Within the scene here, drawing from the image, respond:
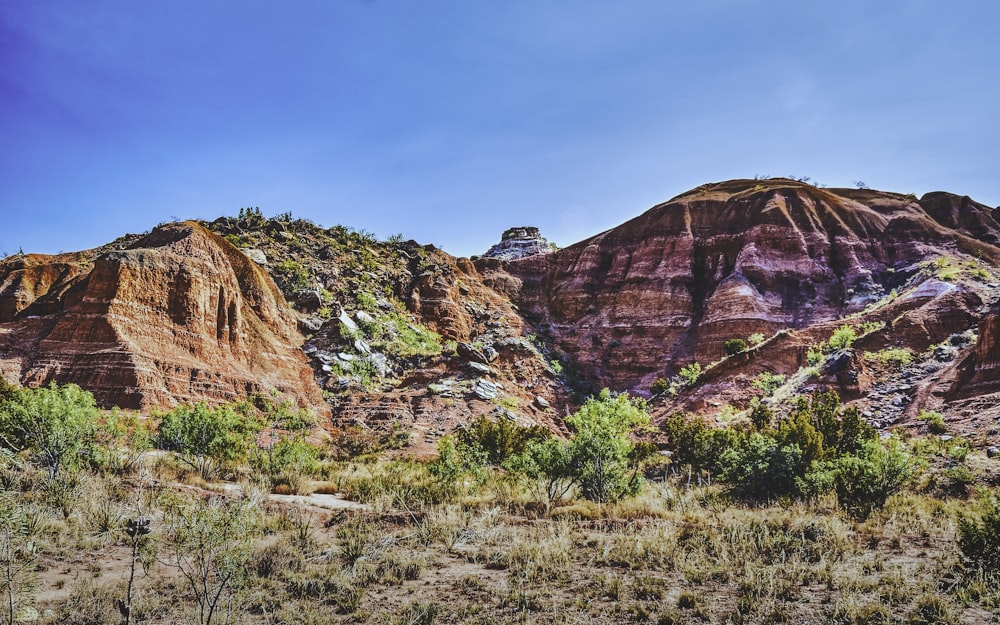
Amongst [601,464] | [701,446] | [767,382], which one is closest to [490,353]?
[701,446]

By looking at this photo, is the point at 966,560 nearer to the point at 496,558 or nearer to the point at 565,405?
the point at 496,558

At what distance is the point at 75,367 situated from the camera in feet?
77.5

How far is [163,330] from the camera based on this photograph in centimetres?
2681

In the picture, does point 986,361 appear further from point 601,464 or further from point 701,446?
point 601,464

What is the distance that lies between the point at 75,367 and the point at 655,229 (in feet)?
169

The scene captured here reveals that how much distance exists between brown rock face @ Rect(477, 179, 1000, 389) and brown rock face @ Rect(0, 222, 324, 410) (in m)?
27.8

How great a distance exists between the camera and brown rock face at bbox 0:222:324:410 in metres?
23.7

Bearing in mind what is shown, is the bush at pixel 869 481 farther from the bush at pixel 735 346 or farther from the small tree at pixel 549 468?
the bush at pixel 735 346

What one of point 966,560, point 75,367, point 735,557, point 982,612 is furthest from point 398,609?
point 75,367

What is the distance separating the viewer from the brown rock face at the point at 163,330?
77.7ft

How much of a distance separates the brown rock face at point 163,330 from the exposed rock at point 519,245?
39.4m

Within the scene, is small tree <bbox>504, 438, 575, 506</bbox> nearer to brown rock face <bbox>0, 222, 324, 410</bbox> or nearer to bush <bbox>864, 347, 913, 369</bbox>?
brown rock face <bbox>0, 222, 324, 410</bbox>

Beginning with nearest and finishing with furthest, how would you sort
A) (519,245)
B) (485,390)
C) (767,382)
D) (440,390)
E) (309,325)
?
1. (440,390)
2. (485,390)
3. (767,382)
4. (309,325)
5. (519,245)

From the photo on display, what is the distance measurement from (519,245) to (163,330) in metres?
50.4
